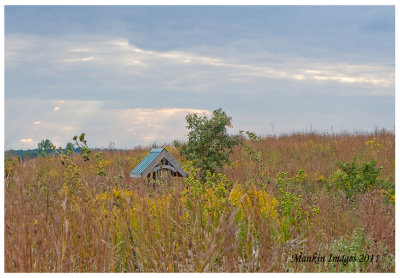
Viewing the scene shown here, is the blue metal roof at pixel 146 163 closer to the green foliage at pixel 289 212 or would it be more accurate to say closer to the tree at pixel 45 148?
the tree at pixel 45 148

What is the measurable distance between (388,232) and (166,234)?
2.94 meters

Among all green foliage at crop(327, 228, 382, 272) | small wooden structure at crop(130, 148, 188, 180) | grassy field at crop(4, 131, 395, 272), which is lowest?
Answer: green foliage at crop(327, 228, 382, 272)

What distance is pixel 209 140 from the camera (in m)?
9.41

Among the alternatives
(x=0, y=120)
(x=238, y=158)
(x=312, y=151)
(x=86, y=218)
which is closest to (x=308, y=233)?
(x=86, y=218)

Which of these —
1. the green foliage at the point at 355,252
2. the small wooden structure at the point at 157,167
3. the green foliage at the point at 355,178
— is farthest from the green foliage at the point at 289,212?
the small wooden structure at the point at 157,167

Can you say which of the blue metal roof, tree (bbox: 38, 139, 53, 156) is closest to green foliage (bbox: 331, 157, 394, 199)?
the blue metal roof

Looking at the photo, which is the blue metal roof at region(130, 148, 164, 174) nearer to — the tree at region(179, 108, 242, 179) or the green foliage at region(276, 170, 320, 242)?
the tree at region(179, 108, 242, 179)

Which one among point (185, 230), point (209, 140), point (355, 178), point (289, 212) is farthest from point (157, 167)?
point (185, 230)

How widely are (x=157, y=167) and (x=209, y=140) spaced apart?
1.46 meters

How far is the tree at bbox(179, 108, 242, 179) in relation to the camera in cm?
938

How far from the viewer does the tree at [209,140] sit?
30.8 feet

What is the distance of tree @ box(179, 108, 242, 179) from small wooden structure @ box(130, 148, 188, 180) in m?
0.63

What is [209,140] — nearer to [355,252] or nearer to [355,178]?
[355,178]
